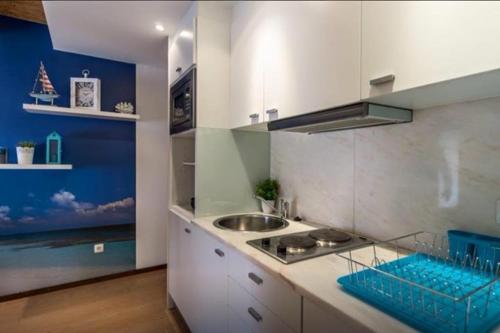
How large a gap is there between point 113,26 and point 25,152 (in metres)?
1.18

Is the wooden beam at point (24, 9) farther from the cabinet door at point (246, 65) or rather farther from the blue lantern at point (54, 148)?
the cabinet door at point (246, 65)

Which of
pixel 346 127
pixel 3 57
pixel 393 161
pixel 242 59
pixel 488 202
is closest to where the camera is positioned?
pixel 488 202

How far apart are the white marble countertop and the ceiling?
1.45 metres

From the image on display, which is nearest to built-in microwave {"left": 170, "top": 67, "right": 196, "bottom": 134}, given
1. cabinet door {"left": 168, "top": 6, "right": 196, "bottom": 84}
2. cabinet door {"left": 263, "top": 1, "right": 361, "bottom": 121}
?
cabinet door {"left": 168, "top": 6, "right": 196, "bottom": 84}

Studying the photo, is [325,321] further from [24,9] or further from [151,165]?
[24,9]

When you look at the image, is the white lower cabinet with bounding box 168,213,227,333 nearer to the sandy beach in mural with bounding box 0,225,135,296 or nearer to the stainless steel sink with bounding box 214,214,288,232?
the stainless steel sink with bounding box 214,214,288,232

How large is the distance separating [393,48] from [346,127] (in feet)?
1.78

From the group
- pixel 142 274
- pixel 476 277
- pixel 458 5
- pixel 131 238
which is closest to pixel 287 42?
pixel 458 5

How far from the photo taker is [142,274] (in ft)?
8.87

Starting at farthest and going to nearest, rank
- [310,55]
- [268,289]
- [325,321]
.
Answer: [310,55] → [268,289] → [325,321]

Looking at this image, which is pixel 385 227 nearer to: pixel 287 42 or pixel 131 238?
pixel 287 42

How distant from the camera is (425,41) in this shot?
0.76 m

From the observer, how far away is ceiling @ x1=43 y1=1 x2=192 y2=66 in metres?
1.64

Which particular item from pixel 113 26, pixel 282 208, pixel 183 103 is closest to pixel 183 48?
pixel 183 103
